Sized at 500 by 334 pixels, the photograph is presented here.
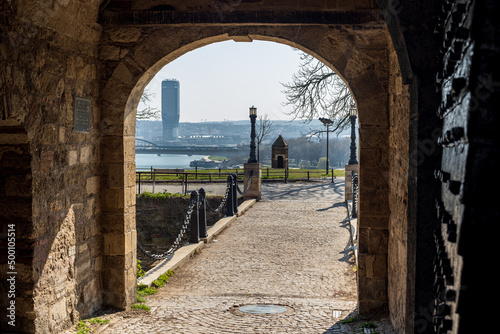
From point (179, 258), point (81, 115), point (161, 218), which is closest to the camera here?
point (81, 115)

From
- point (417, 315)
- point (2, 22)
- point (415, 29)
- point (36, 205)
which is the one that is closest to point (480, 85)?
point (415, 29)

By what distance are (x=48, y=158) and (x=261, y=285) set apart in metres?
3.40

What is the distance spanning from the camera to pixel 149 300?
5.96m

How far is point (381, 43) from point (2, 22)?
3.45 m

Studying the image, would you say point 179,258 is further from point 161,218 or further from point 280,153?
point 280,153

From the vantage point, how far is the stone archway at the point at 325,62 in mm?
5207

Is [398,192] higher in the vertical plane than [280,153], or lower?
lower

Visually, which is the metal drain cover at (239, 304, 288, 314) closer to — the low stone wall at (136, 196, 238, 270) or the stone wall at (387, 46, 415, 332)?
the stone wall at (387, 46, 415, 332)

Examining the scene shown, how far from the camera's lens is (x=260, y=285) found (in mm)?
6699

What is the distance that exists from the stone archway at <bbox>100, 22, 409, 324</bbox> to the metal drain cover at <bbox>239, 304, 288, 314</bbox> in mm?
873

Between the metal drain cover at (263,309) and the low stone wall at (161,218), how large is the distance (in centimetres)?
884

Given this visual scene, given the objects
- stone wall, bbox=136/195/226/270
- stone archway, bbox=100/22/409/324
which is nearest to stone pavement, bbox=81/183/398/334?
stone archway, bbox=100/22/409/324

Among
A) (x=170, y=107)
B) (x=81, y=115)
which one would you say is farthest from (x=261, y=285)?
(x=170, y=107)

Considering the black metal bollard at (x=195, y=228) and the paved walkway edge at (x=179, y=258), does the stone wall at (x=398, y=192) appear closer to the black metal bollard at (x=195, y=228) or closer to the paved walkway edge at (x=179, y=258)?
the paved walkway edge at (x=179, y=258)
